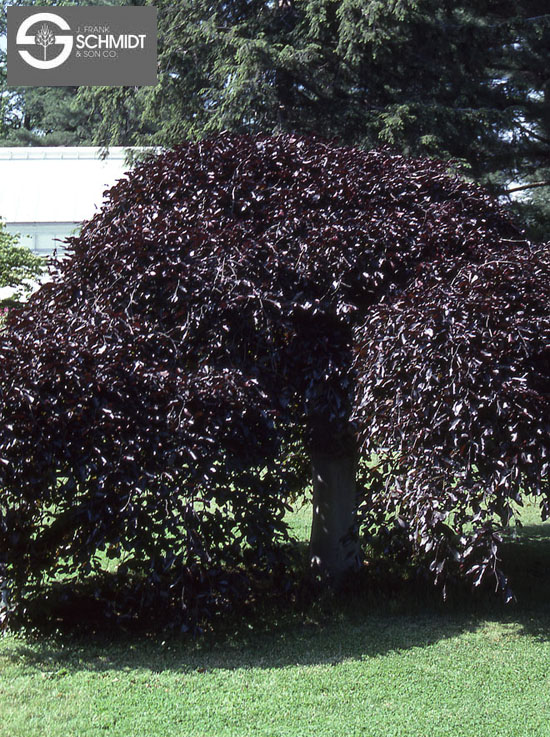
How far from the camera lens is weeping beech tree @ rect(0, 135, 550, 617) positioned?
4.13 meters

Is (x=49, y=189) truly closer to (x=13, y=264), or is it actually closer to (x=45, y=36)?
(x=45, y=36)

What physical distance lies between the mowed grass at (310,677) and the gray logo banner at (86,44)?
9202mm

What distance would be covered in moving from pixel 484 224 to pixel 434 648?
2.72 metres

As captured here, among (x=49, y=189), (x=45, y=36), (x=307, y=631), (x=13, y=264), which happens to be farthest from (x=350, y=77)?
(x=49, y=189)

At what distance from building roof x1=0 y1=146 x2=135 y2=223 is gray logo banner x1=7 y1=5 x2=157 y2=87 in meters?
3.48

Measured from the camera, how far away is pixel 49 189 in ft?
78.2

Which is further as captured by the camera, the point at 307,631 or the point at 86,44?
the point at 86,44

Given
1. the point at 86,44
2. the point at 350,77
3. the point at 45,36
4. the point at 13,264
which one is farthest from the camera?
the point at 45,36

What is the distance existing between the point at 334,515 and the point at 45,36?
47.2ft

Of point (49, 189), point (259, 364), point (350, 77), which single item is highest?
point (49, 189)

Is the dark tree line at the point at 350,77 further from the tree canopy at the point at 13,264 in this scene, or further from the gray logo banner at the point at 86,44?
the tree canopy at the point at 13,264

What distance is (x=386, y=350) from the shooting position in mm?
4309

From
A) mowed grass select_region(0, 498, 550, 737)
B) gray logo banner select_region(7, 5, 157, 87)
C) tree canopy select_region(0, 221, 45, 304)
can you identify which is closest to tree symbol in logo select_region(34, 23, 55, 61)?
gray logo banner select_region(7, 5, 157, 87)

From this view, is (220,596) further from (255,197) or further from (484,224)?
(484,224)
